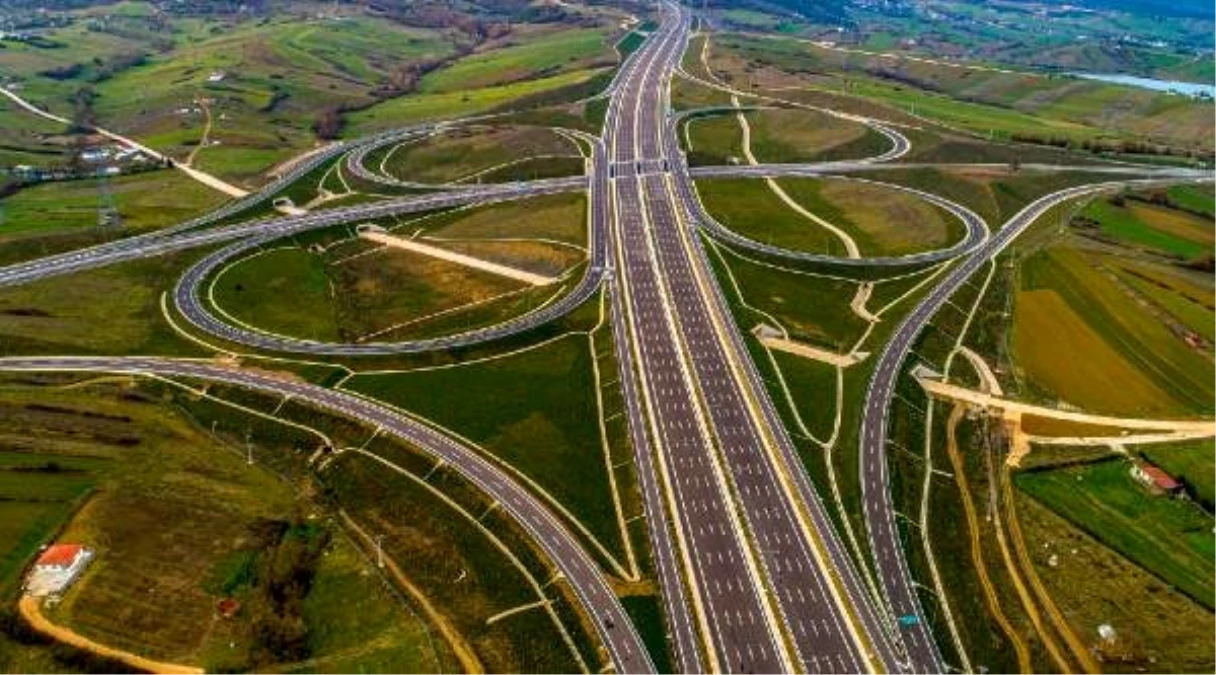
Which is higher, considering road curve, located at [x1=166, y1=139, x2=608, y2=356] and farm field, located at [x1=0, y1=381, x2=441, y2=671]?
road curve, located at [x1=166, y1=139, x2=608, y2=356]

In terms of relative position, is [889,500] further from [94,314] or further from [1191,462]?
[94,314]

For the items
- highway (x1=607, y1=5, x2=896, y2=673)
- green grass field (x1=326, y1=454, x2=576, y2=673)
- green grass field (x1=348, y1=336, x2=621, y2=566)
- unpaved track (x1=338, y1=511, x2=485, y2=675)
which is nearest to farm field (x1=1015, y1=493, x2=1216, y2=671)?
highway (x1=607, y1=5, x2=896, y2=673)

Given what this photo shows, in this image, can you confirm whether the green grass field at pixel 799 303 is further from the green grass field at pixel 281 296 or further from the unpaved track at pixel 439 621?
the unpaved track at pixel 439 621

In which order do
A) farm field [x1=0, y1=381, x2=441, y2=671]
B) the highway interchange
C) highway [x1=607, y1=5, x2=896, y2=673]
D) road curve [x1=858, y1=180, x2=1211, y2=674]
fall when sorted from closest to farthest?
farm field [x1=0, y1=381, x2=441, y2=671]
highway [x1=607, y1=5, x2=896, y2=673]
the highway interchange
road curve [x1=858, y1=180, x2=1211, y2=674]

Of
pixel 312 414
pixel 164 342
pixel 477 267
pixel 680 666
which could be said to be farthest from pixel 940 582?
pixel 164 342

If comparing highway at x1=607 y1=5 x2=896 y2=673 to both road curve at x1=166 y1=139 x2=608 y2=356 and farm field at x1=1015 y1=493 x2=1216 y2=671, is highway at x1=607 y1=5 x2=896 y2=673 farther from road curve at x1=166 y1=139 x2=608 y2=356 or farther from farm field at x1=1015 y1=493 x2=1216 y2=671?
farm field at x1=1015 y1=493 x2=1216 y2=671

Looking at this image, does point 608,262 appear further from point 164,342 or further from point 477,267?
point 164,342
